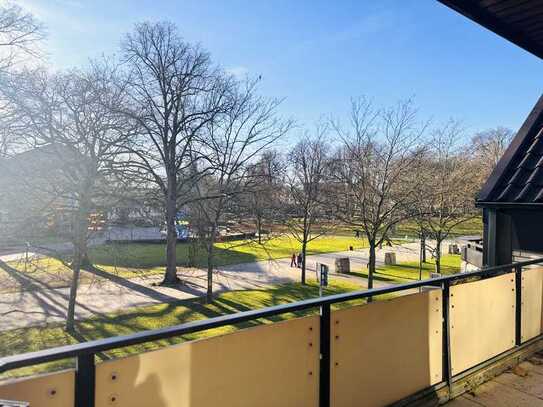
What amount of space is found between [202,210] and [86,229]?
5887 millimetres

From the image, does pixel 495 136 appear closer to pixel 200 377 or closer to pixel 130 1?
pixel 130 1

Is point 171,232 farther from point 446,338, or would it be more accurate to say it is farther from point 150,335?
point 150,335

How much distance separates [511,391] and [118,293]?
1589 centimetres

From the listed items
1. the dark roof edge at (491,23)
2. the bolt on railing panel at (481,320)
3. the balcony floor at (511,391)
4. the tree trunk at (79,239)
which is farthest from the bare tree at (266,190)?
the balcony floor at (511,391)

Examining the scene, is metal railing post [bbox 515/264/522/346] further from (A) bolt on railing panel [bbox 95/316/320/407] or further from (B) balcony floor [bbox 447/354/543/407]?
(A) bolt on railing panel [bbox 95/316/320/407]

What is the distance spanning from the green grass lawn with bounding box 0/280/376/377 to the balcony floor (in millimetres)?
4378

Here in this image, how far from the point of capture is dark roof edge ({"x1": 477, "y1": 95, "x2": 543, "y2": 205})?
186 inches

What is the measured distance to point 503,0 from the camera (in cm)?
266

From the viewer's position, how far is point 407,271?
22.6m

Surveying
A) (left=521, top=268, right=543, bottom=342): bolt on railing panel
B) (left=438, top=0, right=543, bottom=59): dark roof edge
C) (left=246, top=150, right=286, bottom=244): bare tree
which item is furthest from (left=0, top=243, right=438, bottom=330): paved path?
(left=438, top=0, right=543, bottom=59): dark roof edge

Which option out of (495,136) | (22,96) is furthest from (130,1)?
(495,136)

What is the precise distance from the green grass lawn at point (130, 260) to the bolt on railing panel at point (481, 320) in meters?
11.7

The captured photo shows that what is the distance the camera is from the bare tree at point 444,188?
15320 millimetres

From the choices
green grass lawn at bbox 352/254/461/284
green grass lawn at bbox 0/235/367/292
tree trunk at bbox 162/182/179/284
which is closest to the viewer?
green grass lawn at bbox 0/235/367/292
